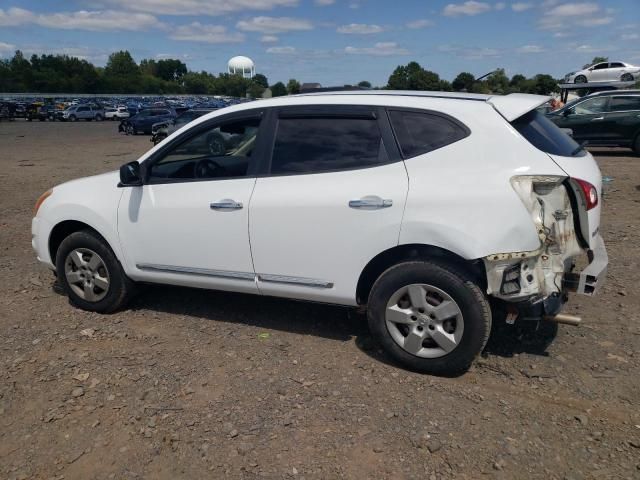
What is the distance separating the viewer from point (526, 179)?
3.34 meters

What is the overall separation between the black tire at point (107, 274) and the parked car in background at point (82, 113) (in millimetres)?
48897

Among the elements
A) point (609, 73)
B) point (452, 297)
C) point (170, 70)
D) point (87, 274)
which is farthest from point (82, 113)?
point (170, 70)

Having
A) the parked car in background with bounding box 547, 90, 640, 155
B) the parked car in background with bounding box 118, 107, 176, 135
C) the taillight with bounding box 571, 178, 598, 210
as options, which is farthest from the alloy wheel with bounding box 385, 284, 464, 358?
the parked car in background with bounding box 118, 107, 176, 135

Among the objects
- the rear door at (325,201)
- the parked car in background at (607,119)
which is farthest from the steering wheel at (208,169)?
the parked car in background at (607,119)

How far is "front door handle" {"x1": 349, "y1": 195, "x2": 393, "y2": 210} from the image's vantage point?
3562mm

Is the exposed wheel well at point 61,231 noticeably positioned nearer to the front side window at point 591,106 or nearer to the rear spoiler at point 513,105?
the rear spoiler at point 513,105

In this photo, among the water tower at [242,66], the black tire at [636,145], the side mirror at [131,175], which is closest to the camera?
the side mirror at [131,175]

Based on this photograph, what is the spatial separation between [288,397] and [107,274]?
2141 millimetres

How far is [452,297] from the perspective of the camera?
3.45 m

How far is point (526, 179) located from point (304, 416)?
1962 millimetres

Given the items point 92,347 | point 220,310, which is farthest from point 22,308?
point 220,310

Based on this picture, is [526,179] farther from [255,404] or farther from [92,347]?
[92,347]

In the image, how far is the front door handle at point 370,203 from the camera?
3.56 metres

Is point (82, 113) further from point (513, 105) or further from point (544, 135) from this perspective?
point (544, 135)
